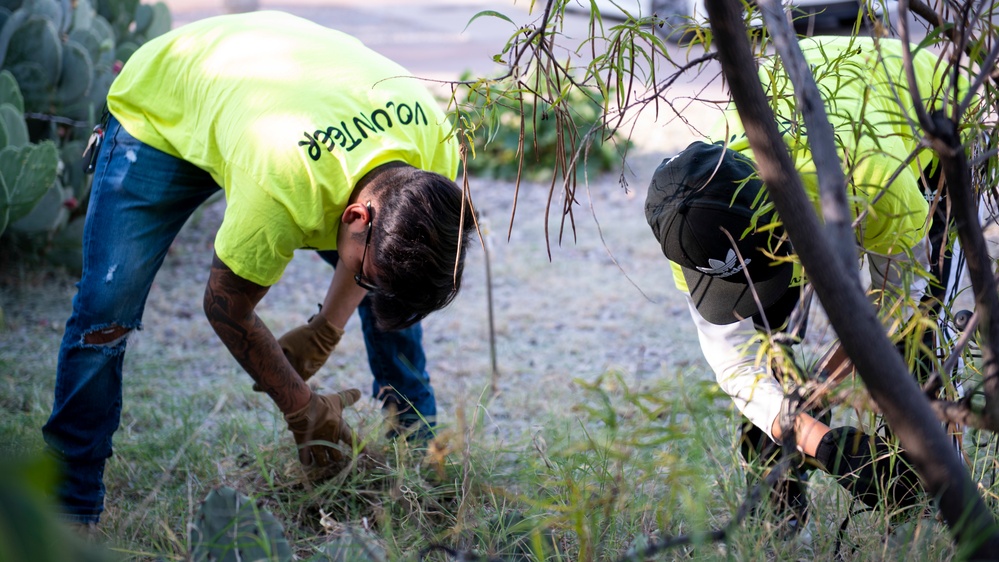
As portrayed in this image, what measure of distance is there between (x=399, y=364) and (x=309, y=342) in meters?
0.28

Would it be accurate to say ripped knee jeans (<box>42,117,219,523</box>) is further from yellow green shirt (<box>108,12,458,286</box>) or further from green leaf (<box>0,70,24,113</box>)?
green leaf (<box>0,70,24,113</box>)

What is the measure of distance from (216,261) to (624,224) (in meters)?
3.75

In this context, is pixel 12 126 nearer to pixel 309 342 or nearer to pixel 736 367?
pixel 309 342

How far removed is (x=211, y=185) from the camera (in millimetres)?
Answer: 2137

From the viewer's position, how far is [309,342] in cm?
235

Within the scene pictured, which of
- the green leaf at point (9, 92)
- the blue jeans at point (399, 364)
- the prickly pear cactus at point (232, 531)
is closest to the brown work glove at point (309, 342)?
the blue jeans at point (399, 364)

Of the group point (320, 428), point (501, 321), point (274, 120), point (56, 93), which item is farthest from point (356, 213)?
point (56, 93)

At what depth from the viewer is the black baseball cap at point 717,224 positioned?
5.73 feet

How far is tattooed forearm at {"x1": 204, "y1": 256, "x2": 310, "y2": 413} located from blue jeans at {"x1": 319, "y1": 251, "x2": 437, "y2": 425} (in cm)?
43

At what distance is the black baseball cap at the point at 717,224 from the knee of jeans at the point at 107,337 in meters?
1.26

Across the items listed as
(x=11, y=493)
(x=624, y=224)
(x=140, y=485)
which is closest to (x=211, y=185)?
(x=140, y=485)

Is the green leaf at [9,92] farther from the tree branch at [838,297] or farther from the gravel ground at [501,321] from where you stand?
the tree branch at [838,297]

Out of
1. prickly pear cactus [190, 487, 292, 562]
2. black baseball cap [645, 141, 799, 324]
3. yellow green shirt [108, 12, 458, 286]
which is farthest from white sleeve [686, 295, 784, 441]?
prickly pear cactus [190, 487, 292, 562]

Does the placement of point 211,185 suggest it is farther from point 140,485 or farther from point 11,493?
point 11,493
